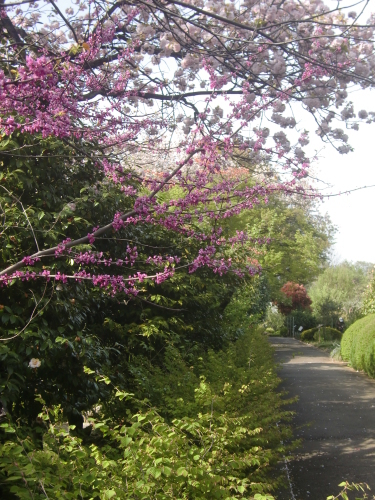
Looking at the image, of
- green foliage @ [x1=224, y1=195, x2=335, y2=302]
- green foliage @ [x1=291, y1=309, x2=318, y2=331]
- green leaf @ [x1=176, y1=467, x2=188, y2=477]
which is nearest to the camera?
green leaf @ [x1=176, y1=467, x2=188, y2=477]

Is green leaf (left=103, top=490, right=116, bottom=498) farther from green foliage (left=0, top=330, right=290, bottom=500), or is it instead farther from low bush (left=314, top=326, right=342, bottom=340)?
low bush (left=314, top=326, right=342, bottom=340)

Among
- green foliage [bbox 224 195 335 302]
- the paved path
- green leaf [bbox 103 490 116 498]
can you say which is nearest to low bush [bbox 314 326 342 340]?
green foliage [bbox 224 195 335 302]

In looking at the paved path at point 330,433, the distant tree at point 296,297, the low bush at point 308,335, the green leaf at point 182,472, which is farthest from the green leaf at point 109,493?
the distant tree at point 296,297

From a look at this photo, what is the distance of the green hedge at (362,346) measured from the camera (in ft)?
41.0

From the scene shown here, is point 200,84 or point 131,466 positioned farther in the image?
point 200,84

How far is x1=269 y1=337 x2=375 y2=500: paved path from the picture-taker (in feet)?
16.7

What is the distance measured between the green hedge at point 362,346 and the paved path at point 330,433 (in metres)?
0.48

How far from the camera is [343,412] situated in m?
8.32

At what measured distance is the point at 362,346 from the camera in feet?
43.4

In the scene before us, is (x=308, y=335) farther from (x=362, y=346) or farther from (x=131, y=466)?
(x=131, y=466)

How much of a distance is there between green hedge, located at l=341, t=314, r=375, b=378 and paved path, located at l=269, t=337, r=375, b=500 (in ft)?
1.59

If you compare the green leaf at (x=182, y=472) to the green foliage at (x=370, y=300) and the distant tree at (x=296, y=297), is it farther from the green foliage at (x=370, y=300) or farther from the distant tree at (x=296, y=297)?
the distant tree at (x=296, y=297)

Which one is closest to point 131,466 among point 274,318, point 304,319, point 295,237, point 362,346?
point 362,346

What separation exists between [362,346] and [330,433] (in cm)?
671
